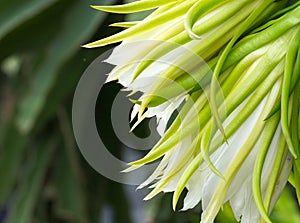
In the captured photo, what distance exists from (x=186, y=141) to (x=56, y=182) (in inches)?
37.9

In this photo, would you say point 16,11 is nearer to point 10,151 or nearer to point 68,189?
point 10,151

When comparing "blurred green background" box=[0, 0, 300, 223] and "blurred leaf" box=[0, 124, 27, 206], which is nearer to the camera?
"blurred green background" box=[0, 0, 300, 223]

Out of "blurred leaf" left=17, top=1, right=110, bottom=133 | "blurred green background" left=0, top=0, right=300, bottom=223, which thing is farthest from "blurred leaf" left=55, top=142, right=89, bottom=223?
"blurred leaf" left=17, top=1, right=110, bottom=133

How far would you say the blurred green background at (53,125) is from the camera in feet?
3.55

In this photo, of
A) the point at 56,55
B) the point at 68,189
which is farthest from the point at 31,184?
the point at 56,55

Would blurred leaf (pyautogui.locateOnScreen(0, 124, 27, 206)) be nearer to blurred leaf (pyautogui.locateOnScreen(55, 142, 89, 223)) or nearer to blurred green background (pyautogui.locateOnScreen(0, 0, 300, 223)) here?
blurred green background (pyautogui.locateOnScreen(0, 0, 300, 223))

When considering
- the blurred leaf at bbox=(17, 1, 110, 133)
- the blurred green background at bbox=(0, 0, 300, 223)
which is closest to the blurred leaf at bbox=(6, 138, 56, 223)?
the blurred green background at bbox=(0, 0, 300, 223)

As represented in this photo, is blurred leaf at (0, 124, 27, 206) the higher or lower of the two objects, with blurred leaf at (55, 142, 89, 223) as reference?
higher

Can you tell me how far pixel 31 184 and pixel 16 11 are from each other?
1.28ft

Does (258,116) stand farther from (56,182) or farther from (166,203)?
(56,182)

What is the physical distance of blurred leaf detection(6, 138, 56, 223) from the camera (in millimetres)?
1301

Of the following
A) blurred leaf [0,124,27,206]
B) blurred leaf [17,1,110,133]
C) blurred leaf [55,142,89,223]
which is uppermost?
blurred leaf [17,1,110,133]

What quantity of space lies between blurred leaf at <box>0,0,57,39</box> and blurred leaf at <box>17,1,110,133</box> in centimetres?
5

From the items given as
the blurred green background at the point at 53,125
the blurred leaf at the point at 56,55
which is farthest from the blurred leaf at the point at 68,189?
the blurred leaf at the point at 56,55
